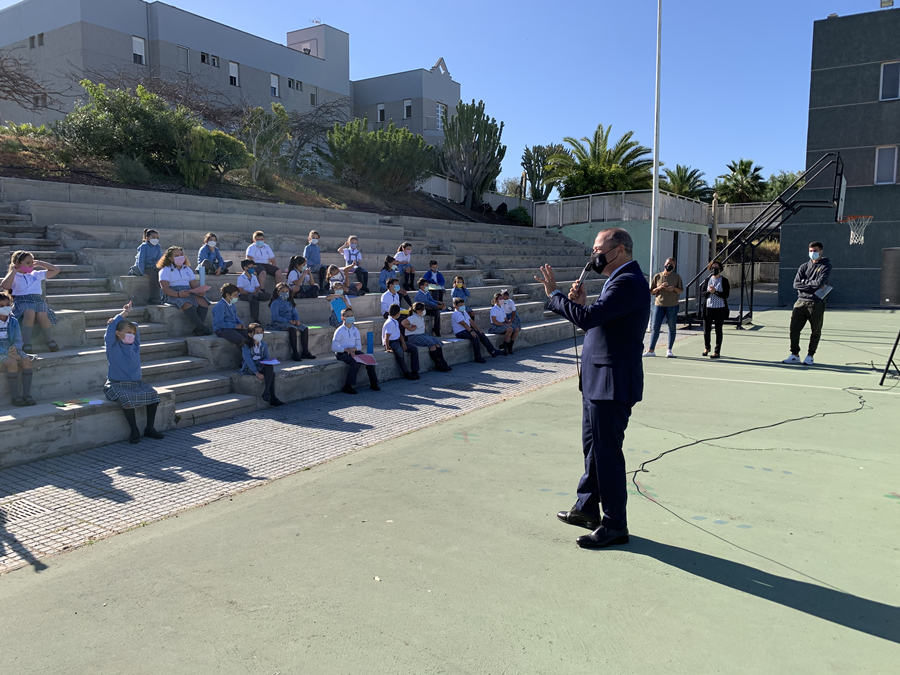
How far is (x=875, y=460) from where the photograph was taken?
5613 millimetres

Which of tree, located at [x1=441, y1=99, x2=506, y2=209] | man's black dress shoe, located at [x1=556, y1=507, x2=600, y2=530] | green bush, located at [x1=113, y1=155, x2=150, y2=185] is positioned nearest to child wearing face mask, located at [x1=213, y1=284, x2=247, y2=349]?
man's black dress shoe, located at [x1=556, y1=507, x2=600, y2=530]

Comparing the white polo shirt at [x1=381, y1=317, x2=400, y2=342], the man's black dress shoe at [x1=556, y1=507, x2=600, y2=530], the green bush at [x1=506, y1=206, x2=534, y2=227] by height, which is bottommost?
the man's black dress shoe at [x1=556, y1=507, x2=600, y2=530]

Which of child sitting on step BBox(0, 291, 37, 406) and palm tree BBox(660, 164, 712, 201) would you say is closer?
child sitting on step BBox(0, 291, 37, 406)

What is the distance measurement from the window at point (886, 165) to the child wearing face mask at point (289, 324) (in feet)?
73.9

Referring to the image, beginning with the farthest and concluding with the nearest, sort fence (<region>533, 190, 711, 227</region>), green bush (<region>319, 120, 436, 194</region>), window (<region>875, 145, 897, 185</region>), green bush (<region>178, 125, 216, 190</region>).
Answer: green bush (<region>319, 120, 436, 194</region>)
fence (<region>533, 190, 711, 227</region>)
window (<region>875, 145, 897, 185</region>)
green bush (<region>178, 125, 216, 190</region>)

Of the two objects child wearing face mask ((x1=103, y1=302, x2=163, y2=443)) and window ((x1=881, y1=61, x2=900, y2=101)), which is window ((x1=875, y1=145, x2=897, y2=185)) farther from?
child wearing face mask ((x1=103, y1=302, x2=163, y2=443))

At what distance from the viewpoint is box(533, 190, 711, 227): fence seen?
2358 cm

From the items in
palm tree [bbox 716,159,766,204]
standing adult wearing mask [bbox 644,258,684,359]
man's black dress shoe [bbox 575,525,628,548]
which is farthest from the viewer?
palm tree [bbox 716,159,766,204]

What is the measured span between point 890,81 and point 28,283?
2656 cm

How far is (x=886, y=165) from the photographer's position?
22.2 m

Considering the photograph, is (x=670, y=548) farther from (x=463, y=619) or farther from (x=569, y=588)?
(x=463, y=619)

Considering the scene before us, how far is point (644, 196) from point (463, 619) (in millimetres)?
23113

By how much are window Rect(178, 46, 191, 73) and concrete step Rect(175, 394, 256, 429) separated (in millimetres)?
26292

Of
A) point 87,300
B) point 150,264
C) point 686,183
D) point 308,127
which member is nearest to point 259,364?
point 150,264
